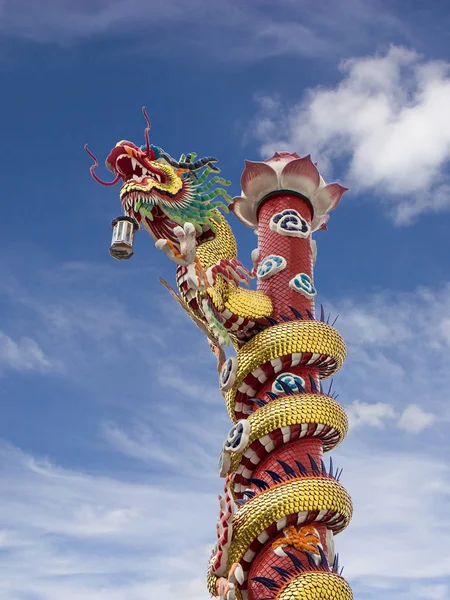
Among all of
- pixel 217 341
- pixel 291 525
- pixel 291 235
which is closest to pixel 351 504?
pixel 291 525

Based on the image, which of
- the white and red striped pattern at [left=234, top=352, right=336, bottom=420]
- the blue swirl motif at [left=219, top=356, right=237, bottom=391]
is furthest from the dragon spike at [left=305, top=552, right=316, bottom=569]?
the blue swirl motif at [left=219, top=356, right=237, bottom=391]

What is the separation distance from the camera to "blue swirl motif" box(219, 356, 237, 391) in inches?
484

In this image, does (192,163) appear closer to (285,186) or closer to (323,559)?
(285,186)

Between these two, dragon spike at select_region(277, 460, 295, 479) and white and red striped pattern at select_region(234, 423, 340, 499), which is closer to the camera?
dragon spike at select_region(277, 460, 295, 479)

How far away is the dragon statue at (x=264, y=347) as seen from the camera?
34.9 feet

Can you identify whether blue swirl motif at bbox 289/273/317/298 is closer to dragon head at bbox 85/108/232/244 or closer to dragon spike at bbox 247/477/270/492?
dragon head at bbox 85/108/232/244

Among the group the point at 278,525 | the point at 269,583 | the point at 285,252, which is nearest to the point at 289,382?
the point at 278,525

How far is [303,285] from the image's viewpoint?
42.7 feet

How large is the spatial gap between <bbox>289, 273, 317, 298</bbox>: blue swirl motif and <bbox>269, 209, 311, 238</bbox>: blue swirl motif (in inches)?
33.3

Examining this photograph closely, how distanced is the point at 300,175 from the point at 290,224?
1017mm

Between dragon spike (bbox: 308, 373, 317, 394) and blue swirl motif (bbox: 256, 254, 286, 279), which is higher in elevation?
blue swirl motif (bbox: 256, 254, 286, 279)

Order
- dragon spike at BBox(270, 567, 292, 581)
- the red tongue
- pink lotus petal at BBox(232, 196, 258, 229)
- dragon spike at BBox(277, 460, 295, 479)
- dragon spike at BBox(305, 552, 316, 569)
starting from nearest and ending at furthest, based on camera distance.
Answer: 1. dragon spike at BBox(270, 567, 292, 581)
2. dragon spike at BBox(305, 552, 316, 569)
3. dragon spike at BBox(277, 460, 295, 479)
4. the red tongue
5. pink lotus petal at BBox(232, 196, 258, 229)

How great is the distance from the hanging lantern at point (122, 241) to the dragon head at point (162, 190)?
5.73 ft

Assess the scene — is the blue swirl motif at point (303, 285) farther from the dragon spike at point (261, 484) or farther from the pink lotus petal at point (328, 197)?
the dragon spike at point (261, 484)
